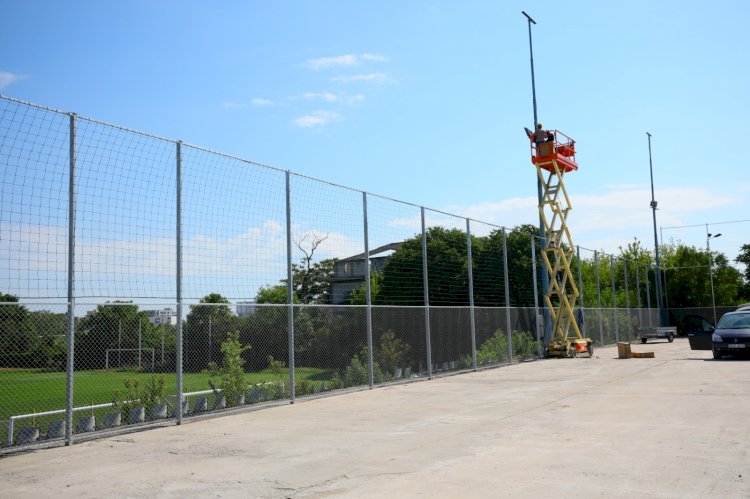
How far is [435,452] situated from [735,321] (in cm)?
1708

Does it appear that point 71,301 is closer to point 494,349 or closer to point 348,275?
point 348,275

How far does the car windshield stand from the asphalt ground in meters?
8.69

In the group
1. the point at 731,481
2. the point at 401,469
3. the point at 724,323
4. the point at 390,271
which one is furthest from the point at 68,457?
the point at 724,323

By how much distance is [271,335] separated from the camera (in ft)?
40.3

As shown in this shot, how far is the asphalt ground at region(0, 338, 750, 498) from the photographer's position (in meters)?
5.70

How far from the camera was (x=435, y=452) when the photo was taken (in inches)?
285

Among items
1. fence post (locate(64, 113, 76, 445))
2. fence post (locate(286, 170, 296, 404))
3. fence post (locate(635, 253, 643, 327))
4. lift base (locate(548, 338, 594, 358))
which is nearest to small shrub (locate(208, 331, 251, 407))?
fence post (locate(286, 170, 296, 404))

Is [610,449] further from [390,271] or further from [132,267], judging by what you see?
[390,271]

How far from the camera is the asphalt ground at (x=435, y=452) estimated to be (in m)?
5.70

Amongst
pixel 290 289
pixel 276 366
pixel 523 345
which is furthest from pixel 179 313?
pixel 523 345

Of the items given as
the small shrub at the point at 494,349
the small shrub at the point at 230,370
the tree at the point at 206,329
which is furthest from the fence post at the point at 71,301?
the small shrub at the point at 494,349

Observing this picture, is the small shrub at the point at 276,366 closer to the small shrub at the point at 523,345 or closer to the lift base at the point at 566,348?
the small shrub at the point at 523,345

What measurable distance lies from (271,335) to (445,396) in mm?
3720

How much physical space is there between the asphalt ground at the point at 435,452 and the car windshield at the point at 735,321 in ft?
28.5
